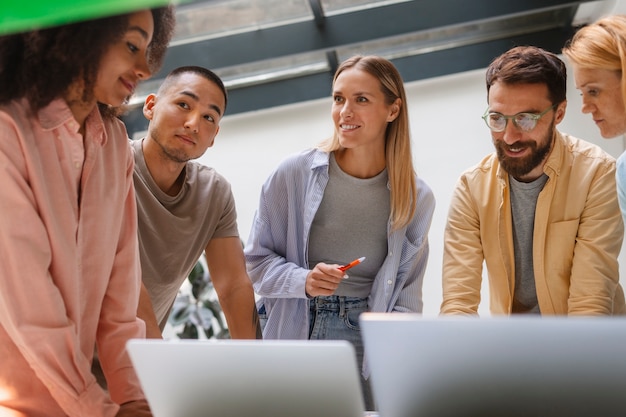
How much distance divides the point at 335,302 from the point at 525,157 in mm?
803

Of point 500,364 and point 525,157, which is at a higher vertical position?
point 525,157

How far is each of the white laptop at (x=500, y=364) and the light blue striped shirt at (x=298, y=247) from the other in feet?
4.14

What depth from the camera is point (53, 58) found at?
5.09ft

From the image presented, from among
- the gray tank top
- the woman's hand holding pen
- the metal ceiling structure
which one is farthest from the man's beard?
the metal ceiling structure

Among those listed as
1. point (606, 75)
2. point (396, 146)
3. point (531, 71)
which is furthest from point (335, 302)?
point (606, 75)

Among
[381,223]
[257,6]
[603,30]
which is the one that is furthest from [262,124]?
[603,30]

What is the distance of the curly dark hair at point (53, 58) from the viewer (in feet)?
4.98

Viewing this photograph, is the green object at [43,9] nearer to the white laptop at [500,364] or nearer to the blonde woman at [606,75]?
the white laptop at [500,364]

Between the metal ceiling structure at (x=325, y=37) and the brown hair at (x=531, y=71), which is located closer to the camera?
the brown hair at (x=531, y=71)

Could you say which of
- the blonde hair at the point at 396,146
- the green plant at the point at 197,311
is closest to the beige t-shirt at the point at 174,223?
the blonde hair at the point at 396,146

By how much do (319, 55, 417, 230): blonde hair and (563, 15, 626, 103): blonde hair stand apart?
0.69 m

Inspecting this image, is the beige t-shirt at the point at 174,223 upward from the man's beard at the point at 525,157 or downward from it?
downward

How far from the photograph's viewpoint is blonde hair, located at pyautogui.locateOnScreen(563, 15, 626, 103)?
2.16 metres

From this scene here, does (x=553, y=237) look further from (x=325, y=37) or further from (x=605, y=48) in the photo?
(x=325, y=37)
